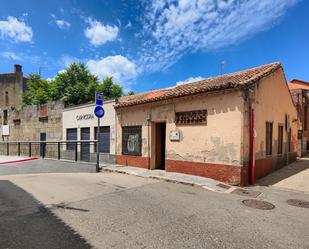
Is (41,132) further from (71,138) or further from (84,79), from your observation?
(84,79)

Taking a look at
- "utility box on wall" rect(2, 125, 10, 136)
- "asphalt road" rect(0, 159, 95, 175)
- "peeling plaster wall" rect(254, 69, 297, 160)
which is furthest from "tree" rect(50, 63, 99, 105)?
"peeling plaster wall" rect(254, 69, 297, 160)

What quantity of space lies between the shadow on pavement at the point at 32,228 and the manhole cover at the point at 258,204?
409 cm

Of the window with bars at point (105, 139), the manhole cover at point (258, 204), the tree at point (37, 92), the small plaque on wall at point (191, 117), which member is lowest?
the manhole cover at point (258, 204)

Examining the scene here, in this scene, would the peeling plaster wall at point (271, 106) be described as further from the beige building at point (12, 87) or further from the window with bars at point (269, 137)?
the beige building at point (12, 87)

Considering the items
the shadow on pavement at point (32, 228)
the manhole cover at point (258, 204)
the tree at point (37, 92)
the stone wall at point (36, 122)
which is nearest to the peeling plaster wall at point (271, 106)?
the manhole cover at point (258, 204)

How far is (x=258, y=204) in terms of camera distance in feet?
19.1

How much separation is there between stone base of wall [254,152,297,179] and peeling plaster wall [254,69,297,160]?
0.77 feet

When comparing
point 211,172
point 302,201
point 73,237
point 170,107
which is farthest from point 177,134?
point 73,237

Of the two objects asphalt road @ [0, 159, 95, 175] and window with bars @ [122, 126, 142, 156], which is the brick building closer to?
window with bars @ [122, 126, 142, 156]

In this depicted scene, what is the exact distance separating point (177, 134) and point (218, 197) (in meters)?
3.48

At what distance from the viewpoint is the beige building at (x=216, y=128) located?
7.76 metres

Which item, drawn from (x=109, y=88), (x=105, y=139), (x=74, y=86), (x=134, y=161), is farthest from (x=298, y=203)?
(x=109, y=88)

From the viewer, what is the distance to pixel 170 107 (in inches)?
382

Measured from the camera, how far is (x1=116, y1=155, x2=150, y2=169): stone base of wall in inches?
416
